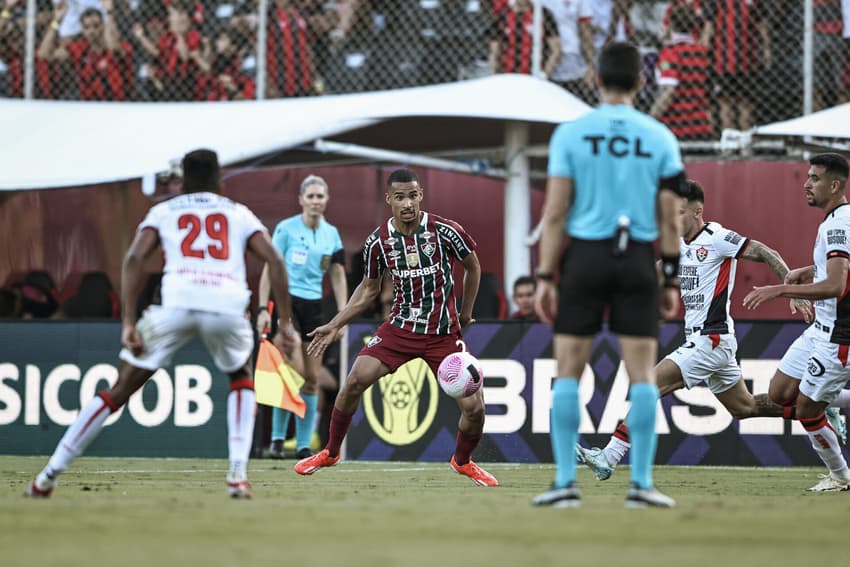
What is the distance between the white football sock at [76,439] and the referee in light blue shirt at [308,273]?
18.4 feet

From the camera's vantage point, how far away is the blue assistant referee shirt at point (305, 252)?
13547 mm

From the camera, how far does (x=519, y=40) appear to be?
1575 cm

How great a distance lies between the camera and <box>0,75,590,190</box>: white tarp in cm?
1430

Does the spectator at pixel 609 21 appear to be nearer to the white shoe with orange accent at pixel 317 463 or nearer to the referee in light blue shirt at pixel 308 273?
the referee in light blue shirt at pixel 308 273

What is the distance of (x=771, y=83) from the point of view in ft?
49.3

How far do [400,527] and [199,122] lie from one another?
9958 millimetres

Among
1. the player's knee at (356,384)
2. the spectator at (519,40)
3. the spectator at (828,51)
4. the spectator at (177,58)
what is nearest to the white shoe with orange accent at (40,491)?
the player's knee at (356,384)

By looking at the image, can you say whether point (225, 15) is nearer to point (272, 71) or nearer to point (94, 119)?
point (272, 71)

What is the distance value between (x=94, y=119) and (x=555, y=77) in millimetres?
5198

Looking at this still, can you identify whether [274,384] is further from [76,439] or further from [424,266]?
[76,439]

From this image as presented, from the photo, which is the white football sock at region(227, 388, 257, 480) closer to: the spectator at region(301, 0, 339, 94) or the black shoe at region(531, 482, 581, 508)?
the black shoe at region(531, 482, 581, 508)

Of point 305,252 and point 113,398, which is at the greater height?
point 305,252

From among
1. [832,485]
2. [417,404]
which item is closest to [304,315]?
[417,404]

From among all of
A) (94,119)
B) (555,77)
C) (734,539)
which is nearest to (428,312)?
(734,539)
